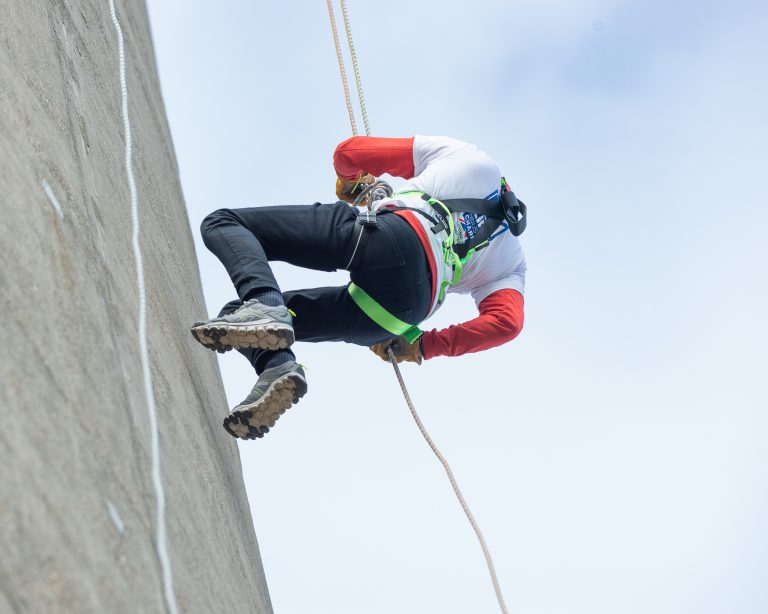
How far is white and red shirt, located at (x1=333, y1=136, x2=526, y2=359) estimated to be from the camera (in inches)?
137

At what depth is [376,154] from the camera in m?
3.64

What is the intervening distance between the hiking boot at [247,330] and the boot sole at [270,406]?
100 mm

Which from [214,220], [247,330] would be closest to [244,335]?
[247,330]

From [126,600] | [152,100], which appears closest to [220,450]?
[126,600]

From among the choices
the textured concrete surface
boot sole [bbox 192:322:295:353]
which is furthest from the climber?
the textured concrete surface

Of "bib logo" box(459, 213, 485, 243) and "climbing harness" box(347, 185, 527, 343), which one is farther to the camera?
"bib logo" box(459, 213, 485, 243)

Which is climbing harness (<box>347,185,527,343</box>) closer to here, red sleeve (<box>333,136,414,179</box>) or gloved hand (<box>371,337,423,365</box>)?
gloved hand (<box>371,337,423,365</box>)

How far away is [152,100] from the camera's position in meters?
5.00

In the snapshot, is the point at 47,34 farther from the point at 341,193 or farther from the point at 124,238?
the point at 341,193

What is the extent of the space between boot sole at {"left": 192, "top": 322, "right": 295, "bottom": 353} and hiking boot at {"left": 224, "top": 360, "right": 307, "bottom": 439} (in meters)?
0.10

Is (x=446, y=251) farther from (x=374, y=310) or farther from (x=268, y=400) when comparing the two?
(x=268, y=400)

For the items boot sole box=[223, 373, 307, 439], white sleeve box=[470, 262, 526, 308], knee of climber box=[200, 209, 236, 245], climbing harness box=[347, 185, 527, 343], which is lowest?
white sleeve box=[470, 262, 526, 308]

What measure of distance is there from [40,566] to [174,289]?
2075mm

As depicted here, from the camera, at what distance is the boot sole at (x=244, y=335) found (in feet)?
8.66
